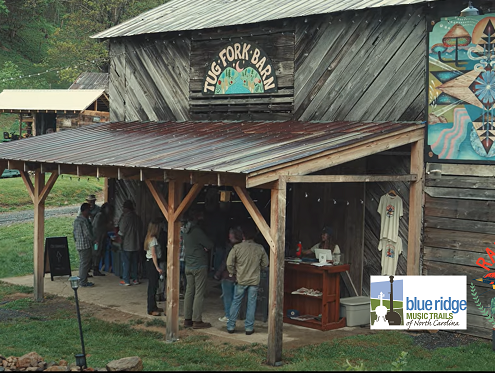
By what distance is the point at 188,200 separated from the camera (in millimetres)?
11188

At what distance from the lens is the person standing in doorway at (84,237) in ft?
50.5

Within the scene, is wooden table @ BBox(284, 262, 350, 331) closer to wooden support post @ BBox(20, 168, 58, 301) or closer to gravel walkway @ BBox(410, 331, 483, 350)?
gravel walkway @ BBox(410, 331, 483, 350)

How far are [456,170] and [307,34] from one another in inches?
158

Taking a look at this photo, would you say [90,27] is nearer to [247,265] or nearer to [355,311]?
[355,311]

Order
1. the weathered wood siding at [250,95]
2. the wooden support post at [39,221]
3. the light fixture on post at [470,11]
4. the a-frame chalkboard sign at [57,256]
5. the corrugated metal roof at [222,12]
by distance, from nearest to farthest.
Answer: the light fixture on post at [470,11]
the corrugated metal roof at [222,12]
the weathered wood siding at [250,95]
the wooden support post at [39,221]
the a-frame chalkboard sign at [57,256]

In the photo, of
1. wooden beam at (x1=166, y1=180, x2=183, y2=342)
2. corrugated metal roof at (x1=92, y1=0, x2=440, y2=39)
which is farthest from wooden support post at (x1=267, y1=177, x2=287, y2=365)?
corrugated metal roof at (x1=92, y1=0, x2=440, y2=39)

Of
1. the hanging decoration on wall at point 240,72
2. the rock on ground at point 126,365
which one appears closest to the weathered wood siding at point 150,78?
the hanging decoration on wall at point 240,72

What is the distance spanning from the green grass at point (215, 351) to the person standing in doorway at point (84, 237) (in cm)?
332

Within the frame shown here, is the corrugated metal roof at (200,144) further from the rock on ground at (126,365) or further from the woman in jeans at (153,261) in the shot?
the rock on ground at (126,365)

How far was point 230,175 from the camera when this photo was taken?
9.99m

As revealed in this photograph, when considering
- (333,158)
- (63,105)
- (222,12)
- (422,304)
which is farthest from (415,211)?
(63,105)

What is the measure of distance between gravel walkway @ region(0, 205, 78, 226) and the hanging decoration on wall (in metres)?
12.6

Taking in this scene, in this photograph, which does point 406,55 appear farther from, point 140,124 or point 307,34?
point 140,124

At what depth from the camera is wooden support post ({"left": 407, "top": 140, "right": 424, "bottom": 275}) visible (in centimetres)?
1226
